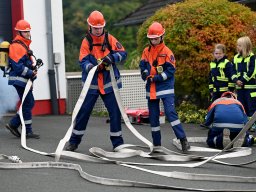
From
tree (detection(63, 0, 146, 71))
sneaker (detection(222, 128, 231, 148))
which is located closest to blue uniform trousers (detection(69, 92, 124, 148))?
sneaker (detection(222, 128, 231, 148))

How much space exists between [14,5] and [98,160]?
7.85 metres

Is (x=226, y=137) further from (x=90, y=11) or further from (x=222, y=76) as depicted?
(x=90, y=11)

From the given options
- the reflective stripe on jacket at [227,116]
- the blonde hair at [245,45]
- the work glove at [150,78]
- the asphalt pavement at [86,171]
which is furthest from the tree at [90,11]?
the work glove at [150,78]

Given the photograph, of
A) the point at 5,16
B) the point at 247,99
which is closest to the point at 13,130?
the point at 247,99

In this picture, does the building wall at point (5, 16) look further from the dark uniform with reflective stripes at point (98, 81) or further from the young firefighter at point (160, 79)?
the young firefighter at point (160, 79)

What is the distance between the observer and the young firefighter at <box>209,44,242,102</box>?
1201 centimetres

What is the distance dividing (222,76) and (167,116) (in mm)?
2895

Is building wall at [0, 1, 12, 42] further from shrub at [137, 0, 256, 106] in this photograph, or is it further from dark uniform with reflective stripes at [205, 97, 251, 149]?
dark uniform with reflective stripes at [205, 97, 251, 149]

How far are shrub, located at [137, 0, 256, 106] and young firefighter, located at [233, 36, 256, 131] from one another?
2.07 meters

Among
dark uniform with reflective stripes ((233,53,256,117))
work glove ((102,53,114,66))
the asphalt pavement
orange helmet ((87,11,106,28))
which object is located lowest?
the asphalt pavement

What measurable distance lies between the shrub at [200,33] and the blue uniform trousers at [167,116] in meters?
4.48

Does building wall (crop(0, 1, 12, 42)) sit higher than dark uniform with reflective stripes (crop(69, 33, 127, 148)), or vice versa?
building wall (crop(0, 1, 12, 42))

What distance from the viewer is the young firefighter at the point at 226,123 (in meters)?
9.79

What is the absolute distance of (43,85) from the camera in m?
16.2
